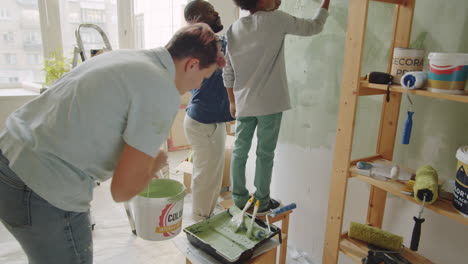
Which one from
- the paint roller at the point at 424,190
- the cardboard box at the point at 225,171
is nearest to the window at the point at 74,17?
the cardboard box at the point at 225,171

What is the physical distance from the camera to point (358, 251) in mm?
1243

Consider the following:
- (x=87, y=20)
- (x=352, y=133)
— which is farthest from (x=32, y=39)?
(x=352, y=133)

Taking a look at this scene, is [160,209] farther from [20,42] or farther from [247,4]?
[20,42]

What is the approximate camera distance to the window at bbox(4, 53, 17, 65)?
2898 mm

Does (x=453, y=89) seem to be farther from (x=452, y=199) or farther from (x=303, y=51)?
(x=303, y=51)

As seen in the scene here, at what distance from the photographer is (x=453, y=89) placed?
914mm

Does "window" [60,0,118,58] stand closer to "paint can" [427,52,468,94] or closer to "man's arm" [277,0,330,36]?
"man's arm" [277,0,330,36]

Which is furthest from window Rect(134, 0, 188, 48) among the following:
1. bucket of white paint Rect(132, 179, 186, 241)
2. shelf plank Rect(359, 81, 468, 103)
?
shelf plank Rect(359, 81, 468, 103)

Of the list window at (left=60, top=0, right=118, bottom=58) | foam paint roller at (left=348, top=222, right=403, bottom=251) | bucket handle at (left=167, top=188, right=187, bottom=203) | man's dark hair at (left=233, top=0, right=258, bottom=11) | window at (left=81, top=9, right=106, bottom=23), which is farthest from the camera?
window at (left=81, top=9, right=106, bottom=23)

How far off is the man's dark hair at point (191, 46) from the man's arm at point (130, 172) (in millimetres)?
278

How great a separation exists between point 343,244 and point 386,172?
0.33 metres

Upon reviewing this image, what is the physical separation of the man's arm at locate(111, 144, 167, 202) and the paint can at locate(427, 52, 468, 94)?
0.81 m

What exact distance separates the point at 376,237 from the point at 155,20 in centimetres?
310

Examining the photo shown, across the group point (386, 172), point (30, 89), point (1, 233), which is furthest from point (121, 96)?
point (30, 89)
